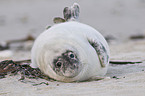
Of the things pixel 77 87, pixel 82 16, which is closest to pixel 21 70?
pixel 77 87

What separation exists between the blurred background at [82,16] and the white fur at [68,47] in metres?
10.1

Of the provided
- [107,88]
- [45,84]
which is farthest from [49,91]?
[107,88]

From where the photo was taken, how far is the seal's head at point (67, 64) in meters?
3.46

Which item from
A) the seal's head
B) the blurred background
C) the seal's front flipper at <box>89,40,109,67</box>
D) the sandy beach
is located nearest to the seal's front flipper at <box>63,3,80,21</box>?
the seal's front flipper at <box>89,40,109,67</box>

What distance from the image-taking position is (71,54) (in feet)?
11.5

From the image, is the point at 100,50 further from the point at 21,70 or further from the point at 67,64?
the point at 21,70

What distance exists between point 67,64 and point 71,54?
13 cm

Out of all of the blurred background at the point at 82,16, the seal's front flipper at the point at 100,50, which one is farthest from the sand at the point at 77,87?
the blurred background at the point at 82,16

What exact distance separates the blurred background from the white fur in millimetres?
10105

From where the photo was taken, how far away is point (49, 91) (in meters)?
3.20

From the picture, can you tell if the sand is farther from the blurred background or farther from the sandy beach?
the blurred background

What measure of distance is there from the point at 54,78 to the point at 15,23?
1281cm

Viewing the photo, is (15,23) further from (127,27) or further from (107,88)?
(107,88)

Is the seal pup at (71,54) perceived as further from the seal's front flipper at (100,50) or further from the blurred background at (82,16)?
the blurred background at (82,16)
